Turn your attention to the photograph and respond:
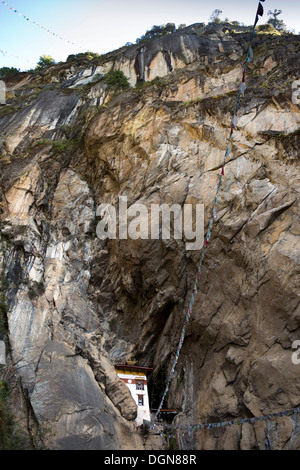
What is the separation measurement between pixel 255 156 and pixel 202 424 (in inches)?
564

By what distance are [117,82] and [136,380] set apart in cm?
2491

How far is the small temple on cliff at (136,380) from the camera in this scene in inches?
869

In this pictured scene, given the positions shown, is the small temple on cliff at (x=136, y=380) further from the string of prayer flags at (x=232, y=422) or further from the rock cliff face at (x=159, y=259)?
the string of prayer flags at (x=232, y=422)

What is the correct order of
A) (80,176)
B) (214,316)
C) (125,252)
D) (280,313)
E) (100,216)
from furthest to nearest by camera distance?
(80,176)
(100,216)
(125,252)
(214,316)
(280,313)

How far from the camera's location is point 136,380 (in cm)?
2288

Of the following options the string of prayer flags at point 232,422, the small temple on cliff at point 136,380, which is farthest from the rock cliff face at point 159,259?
the small temple on cliff at point 136,380

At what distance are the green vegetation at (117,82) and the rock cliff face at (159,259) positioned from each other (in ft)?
6.79

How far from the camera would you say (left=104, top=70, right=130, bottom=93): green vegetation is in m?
34.1

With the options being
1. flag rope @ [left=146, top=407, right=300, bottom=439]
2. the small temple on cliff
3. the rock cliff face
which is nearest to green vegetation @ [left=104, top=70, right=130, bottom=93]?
the rock cliff face

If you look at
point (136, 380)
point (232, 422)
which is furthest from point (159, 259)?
point (232, 422)

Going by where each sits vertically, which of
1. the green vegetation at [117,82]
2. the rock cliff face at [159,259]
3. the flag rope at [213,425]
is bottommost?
the flag rope at [213,425]

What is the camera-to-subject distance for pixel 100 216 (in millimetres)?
26859
